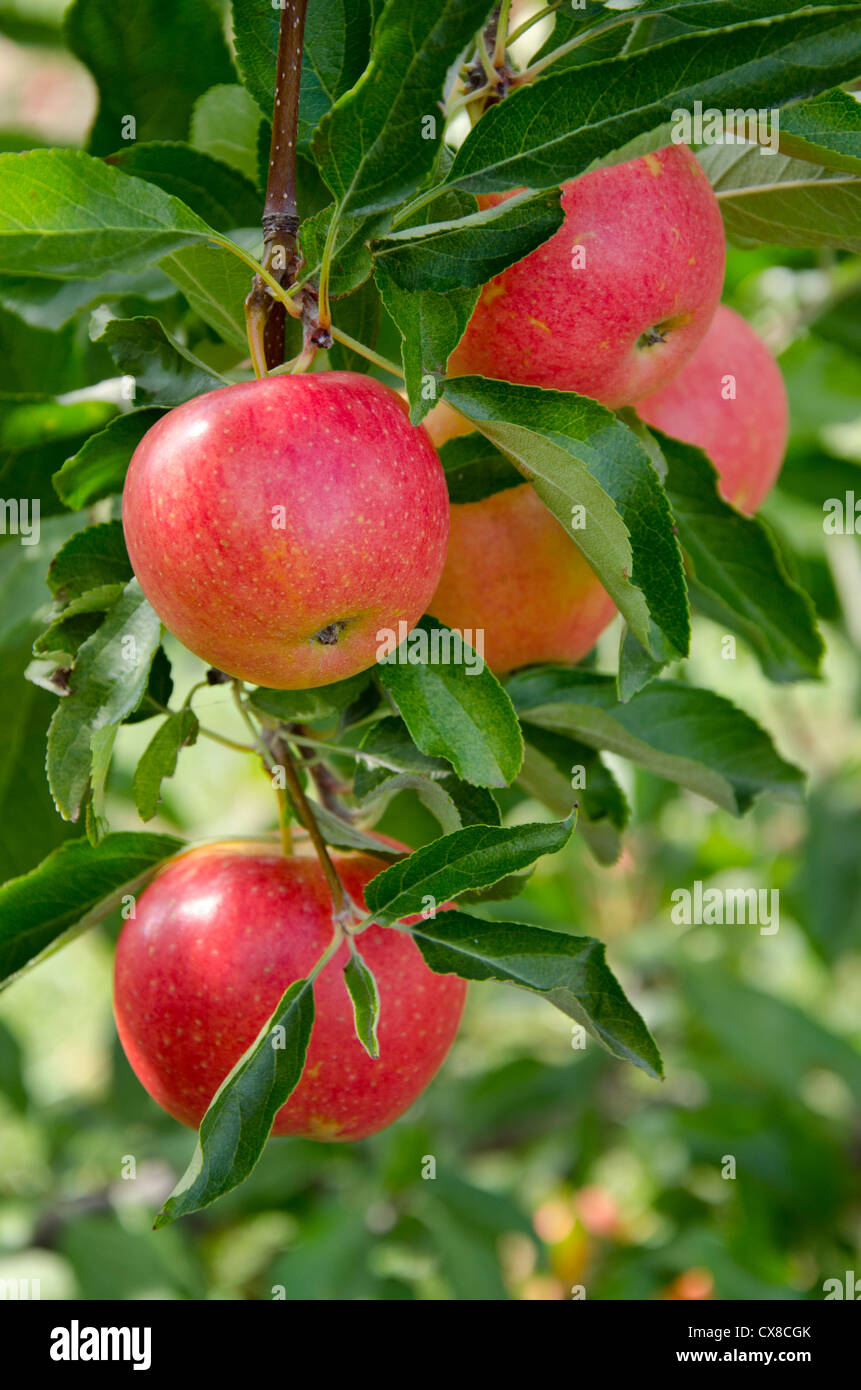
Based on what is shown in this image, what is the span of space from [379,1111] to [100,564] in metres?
0.33

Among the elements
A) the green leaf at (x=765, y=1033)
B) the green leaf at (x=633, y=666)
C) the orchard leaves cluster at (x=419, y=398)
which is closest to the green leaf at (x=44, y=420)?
the orchard leaves cluster at (x=419, y=398)

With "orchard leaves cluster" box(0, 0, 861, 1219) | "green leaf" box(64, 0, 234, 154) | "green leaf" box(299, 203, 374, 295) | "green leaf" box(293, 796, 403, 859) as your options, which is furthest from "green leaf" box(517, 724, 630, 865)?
"green leaf" box(64, 0, 234, 154)

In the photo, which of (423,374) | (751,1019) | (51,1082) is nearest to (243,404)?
(423,374)

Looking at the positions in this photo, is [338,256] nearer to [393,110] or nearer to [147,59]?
[393,110]

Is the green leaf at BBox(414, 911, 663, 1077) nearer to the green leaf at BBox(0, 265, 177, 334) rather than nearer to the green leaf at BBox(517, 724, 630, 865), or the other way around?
the green leaf at BBox(517, 724, 630, 865)

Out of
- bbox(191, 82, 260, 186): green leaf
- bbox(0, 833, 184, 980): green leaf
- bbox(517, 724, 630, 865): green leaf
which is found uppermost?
bbox(191, 82, 260, 186): green leaf

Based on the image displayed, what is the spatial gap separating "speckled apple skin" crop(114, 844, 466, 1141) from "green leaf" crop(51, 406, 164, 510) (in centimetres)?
21

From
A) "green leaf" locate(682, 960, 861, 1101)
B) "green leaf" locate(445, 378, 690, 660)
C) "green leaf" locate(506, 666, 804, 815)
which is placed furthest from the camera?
"green leaf" locate(682, 960, 861, 1101)

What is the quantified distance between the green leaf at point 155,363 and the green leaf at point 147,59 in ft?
0.87

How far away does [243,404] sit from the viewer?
482 millimetres

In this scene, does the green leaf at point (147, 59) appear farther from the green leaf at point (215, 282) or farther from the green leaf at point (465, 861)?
the green leaf at point (465, 861)

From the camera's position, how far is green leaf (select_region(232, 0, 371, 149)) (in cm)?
53

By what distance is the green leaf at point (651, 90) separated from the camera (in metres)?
0.43
